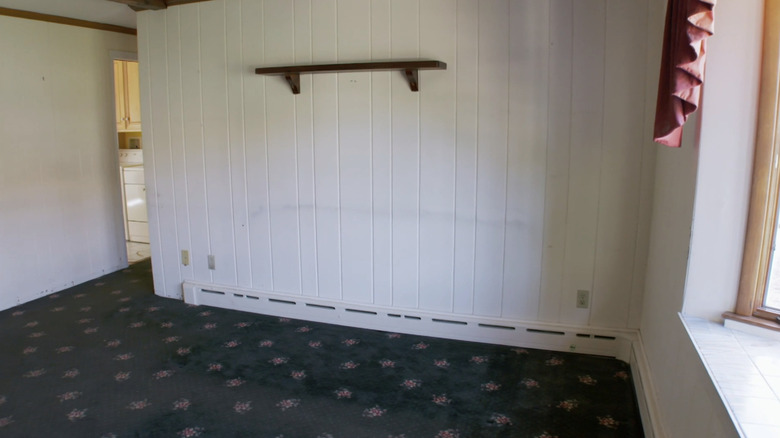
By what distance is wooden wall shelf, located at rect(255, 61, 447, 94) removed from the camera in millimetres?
3035

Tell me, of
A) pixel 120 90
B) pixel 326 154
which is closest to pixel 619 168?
pixel 326 154

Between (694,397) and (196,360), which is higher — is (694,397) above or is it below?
above

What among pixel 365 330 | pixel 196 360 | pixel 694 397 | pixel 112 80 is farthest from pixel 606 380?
pixel 112 80

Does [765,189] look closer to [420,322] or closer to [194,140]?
[420,322]

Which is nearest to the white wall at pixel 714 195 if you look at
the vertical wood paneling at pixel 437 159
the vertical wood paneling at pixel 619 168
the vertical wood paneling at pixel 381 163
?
the vertical wood paneling at pixel 619 168

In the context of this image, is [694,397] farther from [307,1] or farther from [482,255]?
[307,1]

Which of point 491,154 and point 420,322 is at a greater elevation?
point 491,154

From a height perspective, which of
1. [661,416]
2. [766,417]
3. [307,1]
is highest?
[307,1]

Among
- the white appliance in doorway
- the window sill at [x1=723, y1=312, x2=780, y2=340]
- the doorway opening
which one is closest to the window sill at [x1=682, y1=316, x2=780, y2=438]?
the window sill at [x1=723, y1=312, x2=780, y2=340]

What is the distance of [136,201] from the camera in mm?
5918

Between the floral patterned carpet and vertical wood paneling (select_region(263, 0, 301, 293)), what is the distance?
0.42 metres

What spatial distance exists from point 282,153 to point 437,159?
1096mm

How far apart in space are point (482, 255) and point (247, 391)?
1.53 meters

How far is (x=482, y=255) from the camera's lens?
3227 millimetres
